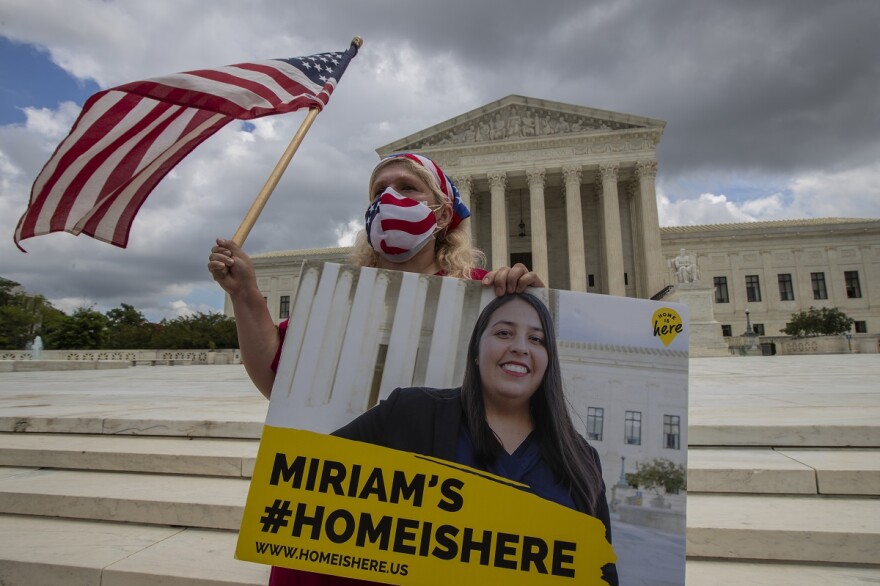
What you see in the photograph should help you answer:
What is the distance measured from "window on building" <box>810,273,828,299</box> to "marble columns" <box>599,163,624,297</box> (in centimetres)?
2436

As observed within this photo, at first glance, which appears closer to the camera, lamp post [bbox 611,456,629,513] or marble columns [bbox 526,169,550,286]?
lamp post [bbox 611,456,629,513]

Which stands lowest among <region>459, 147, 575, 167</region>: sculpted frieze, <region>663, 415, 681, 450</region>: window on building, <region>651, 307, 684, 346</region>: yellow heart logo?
<region>663, 415, 681, 450</region>: window on building

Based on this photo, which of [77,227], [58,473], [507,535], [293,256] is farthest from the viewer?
[293,256]

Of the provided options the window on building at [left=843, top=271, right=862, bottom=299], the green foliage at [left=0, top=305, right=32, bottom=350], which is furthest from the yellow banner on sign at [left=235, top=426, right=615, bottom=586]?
the window on building at [left=843, top=271, right=862, bottom=299]

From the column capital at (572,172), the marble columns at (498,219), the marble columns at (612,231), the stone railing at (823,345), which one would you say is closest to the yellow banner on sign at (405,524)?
the stone railing at (823,345)

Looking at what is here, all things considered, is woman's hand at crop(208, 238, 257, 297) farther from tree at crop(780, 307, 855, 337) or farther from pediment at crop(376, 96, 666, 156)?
tree at crop(780, 307, 855, 337)

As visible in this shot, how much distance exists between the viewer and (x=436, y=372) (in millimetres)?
1624

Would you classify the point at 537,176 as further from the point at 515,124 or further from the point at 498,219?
the point at 515,124

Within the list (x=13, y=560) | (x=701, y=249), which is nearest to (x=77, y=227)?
(x=13, y=560)

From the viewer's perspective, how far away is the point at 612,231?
34688 millimetres

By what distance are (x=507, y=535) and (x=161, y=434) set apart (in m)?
4.32

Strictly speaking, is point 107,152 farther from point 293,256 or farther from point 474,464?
point 293,256

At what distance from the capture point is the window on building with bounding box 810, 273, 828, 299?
46406 millimetres

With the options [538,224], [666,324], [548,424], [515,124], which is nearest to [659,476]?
[548,424]
